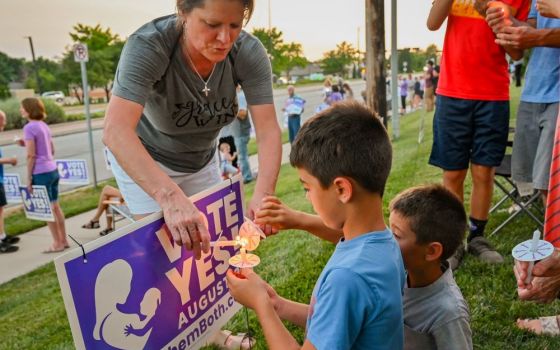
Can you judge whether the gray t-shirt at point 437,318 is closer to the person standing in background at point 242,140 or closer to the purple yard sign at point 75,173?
the purple yard sign at point 75,173

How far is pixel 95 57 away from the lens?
53406mm

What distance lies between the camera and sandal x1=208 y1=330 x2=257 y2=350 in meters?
2.57

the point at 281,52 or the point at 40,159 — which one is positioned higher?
the point at 281,52

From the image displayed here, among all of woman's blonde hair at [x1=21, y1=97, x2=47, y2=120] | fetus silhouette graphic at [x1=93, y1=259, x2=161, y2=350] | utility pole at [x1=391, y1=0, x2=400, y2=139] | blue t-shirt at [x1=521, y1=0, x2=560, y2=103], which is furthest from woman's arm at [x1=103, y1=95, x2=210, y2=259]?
utility pole at [x1=391, y1=0, x2=400, y2=139]

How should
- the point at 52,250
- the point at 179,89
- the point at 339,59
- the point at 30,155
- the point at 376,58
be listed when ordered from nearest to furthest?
the point at 179,89
the point at 30,155
the point at 52,250
the point at 376,58
the point at 339,59

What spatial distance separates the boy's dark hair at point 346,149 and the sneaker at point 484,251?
7.39 ft

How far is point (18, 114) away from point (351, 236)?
31998 millimetres

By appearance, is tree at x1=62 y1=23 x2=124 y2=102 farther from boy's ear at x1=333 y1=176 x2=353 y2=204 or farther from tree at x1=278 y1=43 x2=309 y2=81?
boy's ear at x1=333 y1=176 x2=353 y2=204

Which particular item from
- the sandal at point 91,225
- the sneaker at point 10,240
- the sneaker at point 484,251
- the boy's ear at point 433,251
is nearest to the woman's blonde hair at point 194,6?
the boy's ear at point 433,251

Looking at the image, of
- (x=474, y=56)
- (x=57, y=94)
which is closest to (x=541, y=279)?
(x=474, y=56)

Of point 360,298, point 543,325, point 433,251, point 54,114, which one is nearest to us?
point 360,298

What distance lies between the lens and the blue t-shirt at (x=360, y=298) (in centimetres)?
126

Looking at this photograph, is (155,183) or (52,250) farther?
(52,250)

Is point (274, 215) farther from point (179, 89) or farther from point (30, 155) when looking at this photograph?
point (30, 155)
